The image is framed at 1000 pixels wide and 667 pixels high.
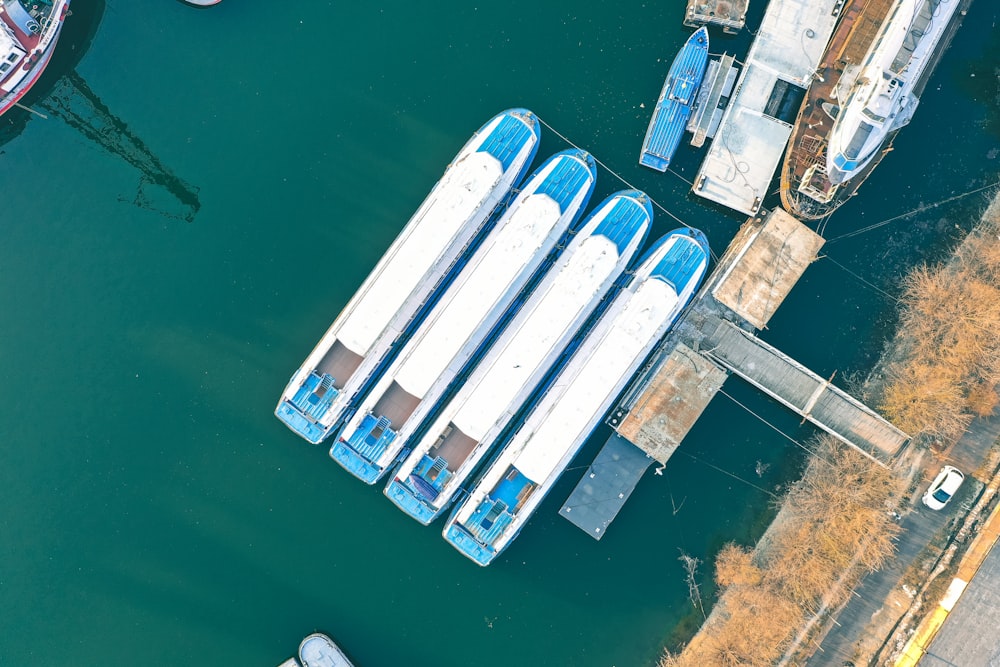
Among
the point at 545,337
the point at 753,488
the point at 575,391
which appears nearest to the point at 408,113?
the point at 545,337

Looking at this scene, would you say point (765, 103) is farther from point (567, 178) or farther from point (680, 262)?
point (567, 178)

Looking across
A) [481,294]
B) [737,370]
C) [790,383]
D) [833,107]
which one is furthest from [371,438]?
[833,107]

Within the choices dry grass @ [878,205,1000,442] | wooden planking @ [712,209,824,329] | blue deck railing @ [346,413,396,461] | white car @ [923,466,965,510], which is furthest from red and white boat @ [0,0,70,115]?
white car @ [923,466,965,510]

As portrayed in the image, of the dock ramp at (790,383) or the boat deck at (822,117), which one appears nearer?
the boat deck at (822,117)

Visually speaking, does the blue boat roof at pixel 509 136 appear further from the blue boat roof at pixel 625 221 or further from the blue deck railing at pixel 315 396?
the blue deck railing at pixel 315 396

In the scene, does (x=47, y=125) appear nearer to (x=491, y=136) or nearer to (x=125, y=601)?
(x=491, y=136)

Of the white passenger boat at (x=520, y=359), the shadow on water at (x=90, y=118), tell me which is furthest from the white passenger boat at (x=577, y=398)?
the shadow on water at (x=90, y=118)
